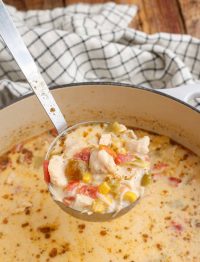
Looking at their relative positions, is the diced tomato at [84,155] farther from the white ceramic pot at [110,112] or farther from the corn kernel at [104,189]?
the white ceramic pot at [110,112]

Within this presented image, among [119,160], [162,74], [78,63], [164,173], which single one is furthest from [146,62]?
[119,160]

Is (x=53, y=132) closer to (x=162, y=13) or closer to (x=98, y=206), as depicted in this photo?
(x=98, y=206)

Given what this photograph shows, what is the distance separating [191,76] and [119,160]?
97 cm

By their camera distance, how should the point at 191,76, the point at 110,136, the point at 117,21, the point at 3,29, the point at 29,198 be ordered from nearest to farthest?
the point at 3,29 → the point at 110,136 → the point at 29,198 → the point at 191,76 → the point at 117,21

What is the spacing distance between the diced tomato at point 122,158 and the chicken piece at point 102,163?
0.05m

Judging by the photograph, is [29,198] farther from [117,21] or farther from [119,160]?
[117,21]

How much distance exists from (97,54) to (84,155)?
0.95 m

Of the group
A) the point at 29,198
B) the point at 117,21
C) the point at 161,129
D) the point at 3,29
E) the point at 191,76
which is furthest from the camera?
the point at 117,21

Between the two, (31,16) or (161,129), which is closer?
(161,129)

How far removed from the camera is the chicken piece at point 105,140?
2.05 meters

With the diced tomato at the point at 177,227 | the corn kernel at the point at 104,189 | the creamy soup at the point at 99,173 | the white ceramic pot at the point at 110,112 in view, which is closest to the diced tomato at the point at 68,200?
the creamy soup at the point at 99,173

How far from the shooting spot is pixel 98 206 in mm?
1863

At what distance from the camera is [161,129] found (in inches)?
99.2

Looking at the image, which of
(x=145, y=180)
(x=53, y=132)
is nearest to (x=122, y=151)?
(x=145, y=180)
